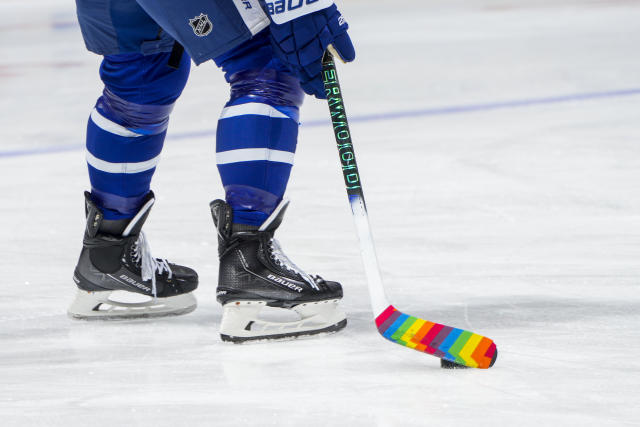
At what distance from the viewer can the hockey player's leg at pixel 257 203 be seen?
5.97 feet

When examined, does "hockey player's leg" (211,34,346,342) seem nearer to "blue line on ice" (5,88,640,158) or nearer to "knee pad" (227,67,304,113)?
"knee pad" (227,67,304,113)

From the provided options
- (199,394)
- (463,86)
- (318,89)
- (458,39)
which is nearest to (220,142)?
(318,89)

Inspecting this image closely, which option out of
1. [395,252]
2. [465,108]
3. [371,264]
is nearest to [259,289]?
[371,264]

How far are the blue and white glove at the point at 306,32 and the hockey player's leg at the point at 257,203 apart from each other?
77 mm

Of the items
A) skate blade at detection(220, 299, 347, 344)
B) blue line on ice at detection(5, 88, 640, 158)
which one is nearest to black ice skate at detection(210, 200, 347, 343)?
skate blade at detection(220, 299, 347, 344)

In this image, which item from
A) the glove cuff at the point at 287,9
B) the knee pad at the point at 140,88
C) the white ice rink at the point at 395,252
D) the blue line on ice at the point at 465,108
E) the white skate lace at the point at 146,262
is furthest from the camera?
the blue line on ice at the point at 465,108

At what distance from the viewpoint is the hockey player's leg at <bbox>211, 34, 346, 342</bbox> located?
182 cm

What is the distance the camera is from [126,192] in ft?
6.63

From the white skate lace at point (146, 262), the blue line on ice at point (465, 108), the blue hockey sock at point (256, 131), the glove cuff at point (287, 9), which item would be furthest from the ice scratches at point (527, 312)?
the blue line on ice at point (465, 108)

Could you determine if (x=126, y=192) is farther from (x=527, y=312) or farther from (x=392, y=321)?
(x=527, y=312)

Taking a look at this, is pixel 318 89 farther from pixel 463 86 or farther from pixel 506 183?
pixel 463 86

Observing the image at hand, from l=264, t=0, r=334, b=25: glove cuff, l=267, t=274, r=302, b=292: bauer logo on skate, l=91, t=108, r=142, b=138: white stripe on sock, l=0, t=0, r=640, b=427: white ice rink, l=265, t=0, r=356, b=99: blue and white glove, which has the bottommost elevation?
l=0, t=0, r=640, b=427: white ice rink

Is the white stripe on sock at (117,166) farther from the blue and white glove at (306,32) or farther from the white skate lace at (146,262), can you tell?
the blue and white glove at (306,32)

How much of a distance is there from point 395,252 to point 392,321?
656 mm
